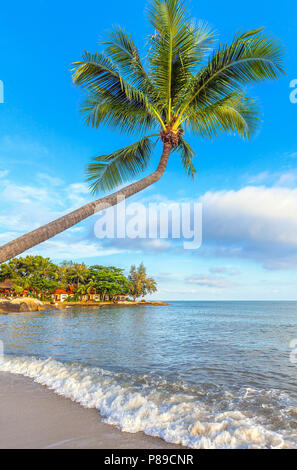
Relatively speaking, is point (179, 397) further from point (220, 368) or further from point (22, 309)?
point (22, 309)

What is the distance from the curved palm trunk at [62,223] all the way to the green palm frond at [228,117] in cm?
285

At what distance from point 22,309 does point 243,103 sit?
44.0m

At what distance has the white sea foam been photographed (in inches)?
140

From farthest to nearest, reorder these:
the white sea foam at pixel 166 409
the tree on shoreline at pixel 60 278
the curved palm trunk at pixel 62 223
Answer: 1. the tree on shoreline at pixel 60 278
2. the curved palm trunk at pixel 62 223
3. the white sea foam at pixel 166 409

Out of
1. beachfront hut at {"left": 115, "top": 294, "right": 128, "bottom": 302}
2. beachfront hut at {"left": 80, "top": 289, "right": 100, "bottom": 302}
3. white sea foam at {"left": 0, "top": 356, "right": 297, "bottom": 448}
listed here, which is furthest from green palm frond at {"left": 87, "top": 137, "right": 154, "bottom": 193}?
beachfront hut at {"left": 115, "top": 294, "right": 128, "bottom": 302}

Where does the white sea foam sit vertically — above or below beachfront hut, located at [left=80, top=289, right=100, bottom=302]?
above

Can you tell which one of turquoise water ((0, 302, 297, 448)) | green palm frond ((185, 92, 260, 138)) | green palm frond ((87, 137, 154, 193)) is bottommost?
turquoise water ((0, 302, 297, 448))

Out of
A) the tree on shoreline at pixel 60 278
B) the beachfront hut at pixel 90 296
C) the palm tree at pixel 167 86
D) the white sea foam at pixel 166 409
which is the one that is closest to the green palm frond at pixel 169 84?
the palm tree at pixel 167 86

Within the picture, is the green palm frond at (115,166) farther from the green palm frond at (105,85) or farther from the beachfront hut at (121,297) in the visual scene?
the beachfront hut at (121,297)

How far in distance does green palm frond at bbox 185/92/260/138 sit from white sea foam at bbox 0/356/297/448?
7.32 meters

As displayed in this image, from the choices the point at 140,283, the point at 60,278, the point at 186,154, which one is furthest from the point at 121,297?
the point at 186,154

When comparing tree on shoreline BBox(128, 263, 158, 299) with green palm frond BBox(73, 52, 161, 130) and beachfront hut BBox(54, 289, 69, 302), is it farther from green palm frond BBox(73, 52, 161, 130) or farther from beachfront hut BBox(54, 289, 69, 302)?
green palm frond BBox(73, 52, 161, 130)

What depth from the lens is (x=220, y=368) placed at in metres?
8.56

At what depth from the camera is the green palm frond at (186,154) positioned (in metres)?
9.37
